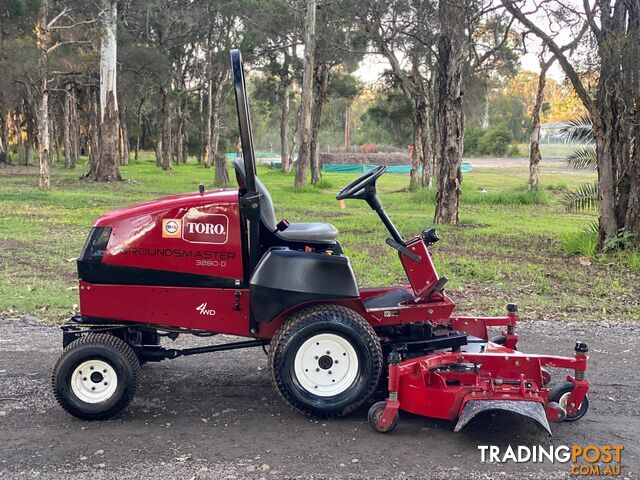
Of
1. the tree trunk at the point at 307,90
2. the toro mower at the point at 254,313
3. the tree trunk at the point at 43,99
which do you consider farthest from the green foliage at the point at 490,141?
the toro mower at the point at 254,313

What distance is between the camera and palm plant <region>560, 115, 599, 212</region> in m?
13.7

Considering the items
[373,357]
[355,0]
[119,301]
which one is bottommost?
[373,357]

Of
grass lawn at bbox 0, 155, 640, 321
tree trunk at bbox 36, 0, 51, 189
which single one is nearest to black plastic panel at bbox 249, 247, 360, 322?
grass lawn at bbox 0, 155, 640, 321

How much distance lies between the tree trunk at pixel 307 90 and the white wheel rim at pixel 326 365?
21.0 metres

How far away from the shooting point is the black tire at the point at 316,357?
15.0ft

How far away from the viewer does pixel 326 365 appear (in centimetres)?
470

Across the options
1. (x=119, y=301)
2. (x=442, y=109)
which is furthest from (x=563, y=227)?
(x=119, y=301)

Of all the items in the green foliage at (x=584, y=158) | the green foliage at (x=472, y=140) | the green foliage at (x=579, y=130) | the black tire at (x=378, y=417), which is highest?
the green foliage at (x=472, y=140)

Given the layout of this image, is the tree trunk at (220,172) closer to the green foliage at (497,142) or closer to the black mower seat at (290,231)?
the black mower seat at (290,231)

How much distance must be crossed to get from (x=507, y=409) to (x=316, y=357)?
1291 millimetres

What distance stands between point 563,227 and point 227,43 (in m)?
27.9

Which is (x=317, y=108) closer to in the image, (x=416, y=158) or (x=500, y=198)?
(x=416, y=158)

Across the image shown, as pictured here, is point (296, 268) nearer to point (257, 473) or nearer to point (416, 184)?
point (257, 473)

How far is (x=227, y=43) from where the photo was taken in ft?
128
